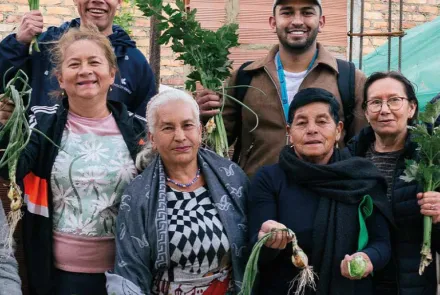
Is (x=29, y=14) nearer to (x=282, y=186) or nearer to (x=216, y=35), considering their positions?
→ (x=216, y=35)

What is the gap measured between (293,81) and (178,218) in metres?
1.23

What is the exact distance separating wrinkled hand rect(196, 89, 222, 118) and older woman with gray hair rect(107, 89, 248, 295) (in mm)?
322

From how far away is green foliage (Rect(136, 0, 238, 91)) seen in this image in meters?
3.60

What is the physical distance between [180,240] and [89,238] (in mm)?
449

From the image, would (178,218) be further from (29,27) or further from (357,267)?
(29,27)

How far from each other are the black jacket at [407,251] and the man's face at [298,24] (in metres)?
1.01

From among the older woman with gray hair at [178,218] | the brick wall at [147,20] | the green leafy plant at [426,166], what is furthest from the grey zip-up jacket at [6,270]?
the brick wall at [147,20]

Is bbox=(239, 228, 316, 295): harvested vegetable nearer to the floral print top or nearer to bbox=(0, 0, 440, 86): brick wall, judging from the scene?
the floral print top

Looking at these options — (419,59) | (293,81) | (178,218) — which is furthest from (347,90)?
(419,59)

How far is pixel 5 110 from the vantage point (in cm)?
322

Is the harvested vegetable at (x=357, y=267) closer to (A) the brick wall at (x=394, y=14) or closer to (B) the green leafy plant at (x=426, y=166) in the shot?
(B) the green leafy plant at (x=426, y=166)

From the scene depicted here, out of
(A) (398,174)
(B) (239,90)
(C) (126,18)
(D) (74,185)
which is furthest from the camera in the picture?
(C) (126,18)

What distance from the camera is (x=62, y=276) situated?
3238 mm

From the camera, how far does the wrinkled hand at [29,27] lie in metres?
3.53
